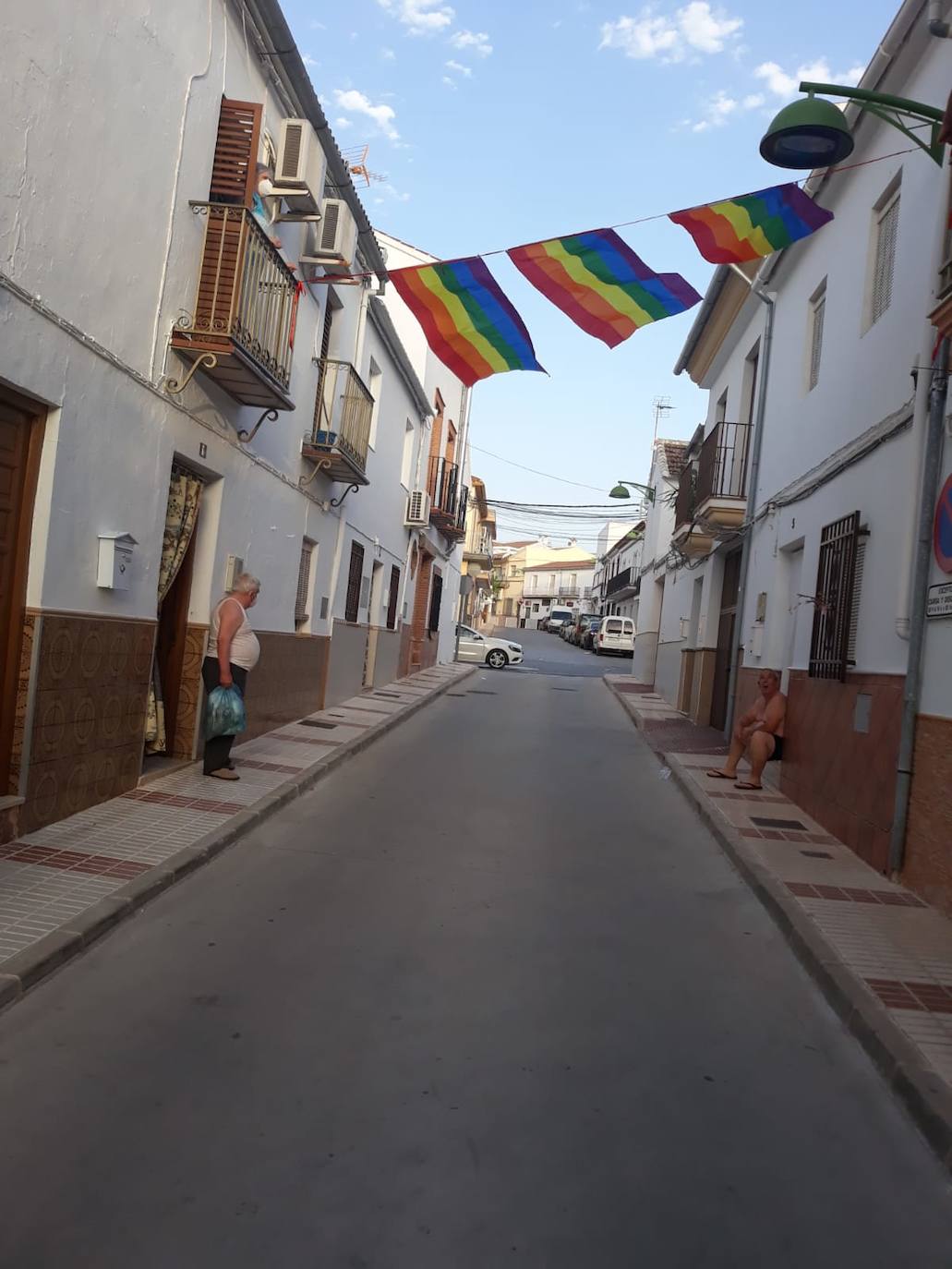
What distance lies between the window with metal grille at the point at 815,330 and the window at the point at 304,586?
20.2 feet

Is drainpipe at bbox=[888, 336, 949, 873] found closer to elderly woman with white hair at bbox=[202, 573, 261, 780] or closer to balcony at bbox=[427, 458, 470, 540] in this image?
elderly woman with white hair at bbox=[202, 573, 261, 780]

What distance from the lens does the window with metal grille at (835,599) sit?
8336mm

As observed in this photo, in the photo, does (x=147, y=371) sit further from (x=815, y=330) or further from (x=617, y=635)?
(x=617, y=635)

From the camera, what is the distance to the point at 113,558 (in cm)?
674

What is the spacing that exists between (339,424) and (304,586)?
2.10 metres

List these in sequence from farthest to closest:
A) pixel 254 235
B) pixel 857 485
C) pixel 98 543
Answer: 1. pixel 857 485
2. pixel 254 235
3. pixel 98 543

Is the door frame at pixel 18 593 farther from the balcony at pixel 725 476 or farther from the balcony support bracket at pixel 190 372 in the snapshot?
the balcony at pixel 725 476

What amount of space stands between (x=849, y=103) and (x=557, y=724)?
960cm

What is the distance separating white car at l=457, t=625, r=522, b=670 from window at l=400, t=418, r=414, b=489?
11849mm

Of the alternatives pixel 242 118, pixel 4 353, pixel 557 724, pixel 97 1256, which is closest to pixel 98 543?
pixel 4 353

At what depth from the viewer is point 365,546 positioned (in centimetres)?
1708

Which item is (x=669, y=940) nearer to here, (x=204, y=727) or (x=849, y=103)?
(x=204, y=727)

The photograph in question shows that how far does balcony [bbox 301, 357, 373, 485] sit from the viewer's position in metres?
12.1

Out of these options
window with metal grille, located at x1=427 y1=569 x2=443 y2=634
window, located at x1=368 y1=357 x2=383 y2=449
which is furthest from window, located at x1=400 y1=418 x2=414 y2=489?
window with metal grille, located at x1=427 y1=569 x2=443 y2=634
